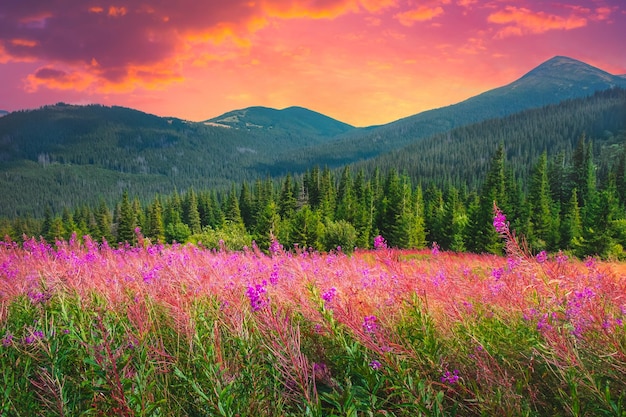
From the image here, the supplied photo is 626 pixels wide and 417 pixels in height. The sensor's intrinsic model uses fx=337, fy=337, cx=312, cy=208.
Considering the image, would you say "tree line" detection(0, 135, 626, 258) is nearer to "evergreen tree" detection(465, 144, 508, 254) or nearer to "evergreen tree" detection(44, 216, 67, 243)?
"evergreen tree" detection(465, 144, 508, 254)

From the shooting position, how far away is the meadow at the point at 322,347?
210 cm

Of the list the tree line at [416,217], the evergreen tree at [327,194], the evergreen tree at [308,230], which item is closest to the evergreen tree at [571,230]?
the tree line at [416,217]

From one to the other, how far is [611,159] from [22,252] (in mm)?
162223

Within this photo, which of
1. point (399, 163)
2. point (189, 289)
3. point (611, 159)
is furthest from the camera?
point (399, 163)

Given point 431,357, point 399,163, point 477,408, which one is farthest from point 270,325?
point 399,163

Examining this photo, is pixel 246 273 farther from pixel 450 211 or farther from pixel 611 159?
pixel 611 159

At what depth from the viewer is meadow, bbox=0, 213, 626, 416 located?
2102 mm

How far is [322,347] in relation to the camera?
10.5ft

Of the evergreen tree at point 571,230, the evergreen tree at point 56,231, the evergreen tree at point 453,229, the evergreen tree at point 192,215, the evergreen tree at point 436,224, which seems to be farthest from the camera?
the evergreen tree at point 192,215

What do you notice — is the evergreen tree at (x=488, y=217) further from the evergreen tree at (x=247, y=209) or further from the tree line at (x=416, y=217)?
the evergreen tree at (x=247, y=209)

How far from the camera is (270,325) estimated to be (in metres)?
2.24

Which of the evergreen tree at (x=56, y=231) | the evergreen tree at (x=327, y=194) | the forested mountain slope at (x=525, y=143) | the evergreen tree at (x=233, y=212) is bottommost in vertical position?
the evergreen tree at (x=56, y=231)

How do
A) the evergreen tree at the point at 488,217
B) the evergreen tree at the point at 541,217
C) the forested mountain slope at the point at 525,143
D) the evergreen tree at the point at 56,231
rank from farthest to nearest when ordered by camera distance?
the forested mountain slope at the point at 525,143 < the evergreen tree at the point at 56,231 < the evergreen tree at the point at 541,217 < the evergreen tree at the point at 488,217

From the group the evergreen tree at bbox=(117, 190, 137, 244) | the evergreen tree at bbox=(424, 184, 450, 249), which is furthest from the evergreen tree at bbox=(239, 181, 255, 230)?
the evergreen tree at bbox=(424, 184, 450, 249)
